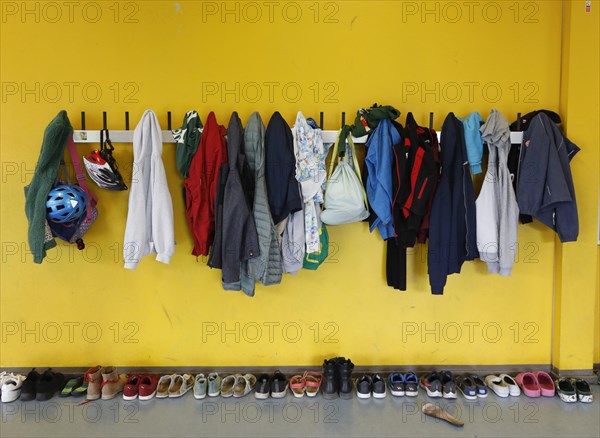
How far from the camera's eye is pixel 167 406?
7.10 ft

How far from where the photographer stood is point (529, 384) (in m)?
2.32

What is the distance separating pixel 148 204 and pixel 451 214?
68.5 inches

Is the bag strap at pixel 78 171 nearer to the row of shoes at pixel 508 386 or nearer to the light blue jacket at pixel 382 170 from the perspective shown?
the light blue jacket at pixel 382 170

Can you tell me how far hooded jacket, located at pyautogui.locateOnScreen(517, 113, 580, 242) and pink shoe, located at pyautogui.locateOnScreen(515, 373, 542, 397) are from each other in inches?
34.3

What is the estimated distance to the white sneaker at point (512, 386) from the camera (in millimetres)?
2273

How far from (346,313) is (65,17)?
259cm

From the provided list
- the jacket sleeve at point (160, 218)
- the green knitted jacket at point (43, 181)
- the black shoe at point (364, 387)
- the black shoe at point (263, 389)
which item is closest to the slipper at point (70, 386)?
the green knitted jacket at point (43, 181)

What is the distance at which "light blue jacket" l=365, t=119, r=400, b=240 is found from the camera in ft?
7.13

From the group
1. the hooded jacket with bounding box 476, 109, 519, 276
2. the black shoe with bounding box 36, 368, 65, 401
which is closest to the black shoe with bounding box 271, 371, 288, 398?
the black shoe with bounding box 36, 368, 65, 401

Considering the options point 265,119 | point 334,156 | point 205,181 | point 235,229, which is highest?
point 265,119

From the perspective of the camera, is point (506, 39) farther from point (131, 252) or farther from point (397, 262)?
point (131, 252)

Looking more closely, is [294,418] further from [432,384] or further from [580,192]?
[580,192]

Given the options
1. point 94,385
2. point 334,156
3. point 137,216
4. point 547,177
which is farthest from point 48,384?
point 547,177

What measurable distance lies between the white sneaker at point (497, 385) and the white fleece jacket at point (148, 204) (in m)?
2.08
